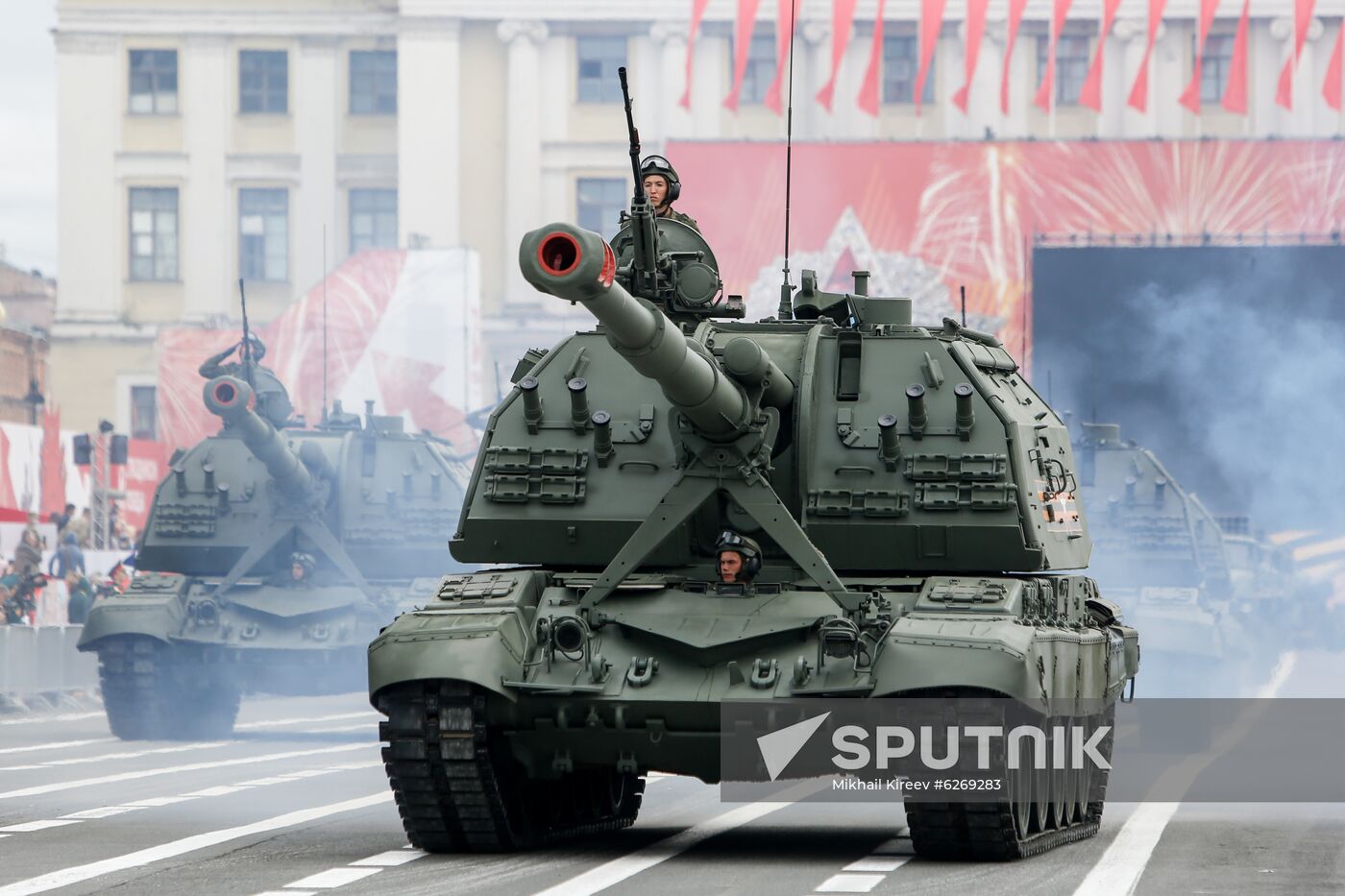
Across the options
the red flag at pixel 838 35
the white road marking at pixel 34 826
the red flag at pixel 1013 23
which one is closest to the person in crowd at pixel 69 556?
the white road marking at pixel 34 826

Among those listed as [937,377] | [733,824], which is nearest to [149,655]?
[733,824]

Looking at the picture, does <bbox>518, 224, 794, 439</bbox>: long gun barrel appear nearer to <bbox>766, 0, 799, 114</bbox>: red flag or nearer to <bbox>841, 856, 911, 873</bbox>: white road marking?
<bbox>841, 856, 911, 873</bbox>: white road marking

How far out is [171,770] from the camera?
2216 centimetres

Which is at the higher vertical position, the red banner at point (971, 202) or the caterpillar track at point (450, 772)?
the red banner at point (971, 202)

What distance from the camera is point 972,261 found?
206ft

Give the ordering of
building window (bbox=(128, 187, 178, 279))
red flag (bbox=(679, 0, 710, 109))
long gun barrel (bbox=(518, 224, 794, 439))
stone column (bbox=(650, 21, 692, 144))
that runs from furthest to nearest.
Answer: building window (bbox=(128, 187, 178, 279)) → stone column (bbox=(650, 21, 692, 144)) → red flag (bbox=(679, 0, 710, 109)) → long gun barrel (bbox=(518, 224, 794, 439))

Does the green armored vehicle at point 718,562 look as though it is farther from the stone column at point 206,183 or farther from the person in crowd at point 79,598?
the stone column at point 206,183

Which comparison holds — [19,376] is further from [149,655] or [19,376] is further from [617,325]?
[617,325]

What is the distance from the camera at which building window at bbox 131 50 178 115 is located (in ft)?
239

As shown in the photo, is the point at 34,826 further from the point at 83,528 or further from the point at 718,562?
the point at 83,528

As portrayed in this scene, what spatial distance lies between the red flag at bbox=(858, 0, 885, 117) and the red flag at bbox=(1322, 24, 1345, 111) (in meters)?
10.5

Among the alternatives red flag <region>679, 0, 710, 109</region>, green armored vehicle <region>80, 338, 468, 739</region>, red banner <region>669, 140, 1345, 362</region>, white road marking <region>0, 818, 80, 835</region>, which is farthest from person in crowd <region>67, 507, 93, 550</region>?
red flag <region>679, 0, 710, 109</region>

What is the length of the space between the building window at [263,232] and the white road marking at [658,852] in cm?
5193

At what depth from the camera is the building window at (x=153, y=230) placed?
71938 mm
